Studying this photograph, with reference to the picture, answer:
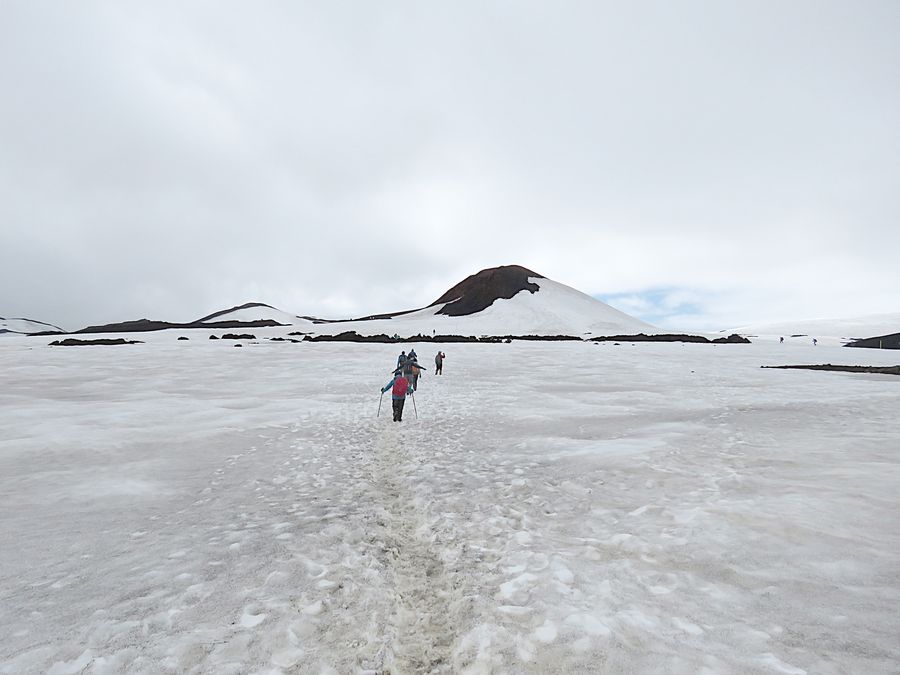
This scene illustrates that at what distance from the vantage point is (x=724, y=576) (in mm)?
4449

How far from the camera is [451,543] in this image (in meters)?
5.46

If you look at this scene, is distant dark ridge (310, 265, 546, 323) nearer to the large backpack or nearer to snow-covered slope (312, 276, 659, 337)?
snow-covered slope (312, 276, 659, 337)

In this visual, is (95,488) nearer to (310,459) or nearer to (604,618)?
(310,459)

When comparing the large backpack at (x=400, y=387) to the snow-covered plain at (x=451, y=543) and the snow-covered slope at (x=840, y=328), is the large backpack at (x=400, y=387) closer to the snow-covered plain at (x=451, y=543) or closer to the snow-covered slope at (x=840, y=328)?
the snow-covered plain at (x=451, y=543)

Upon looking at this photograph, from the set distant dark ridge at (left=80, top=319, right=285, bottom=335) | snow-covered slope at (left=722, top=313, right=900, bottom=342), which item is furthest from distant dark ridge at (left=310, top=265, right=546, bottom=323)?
snow-covered slope at (left=722, top=313, right=900, bottom=342)

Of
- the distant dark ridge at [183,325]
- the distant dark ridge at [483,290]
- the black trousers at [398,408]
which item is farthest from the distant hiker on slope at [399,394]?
the distant dark ridge at [483,290]

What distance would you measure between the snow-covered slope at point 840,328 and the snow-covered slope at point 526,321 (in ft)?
123

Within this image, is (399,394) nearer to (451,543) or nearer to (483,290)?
(451,543)

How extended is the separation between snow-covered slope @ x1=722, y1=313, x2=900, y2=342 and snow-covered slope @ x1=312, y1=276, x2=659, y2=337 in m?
37.6

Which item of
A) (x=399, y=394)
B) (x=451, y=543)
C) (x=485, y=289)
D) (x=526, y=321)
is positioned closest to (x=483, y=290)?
(x=485, y=289)

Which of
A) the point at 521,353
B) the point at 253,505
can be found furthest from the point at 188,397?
the point at 521,353

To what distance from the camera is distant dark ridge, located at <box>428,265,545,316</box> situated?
88375mm

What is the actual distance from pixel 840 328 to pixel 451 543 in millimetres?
135539

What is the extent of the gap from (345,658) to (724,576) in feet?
12.0
